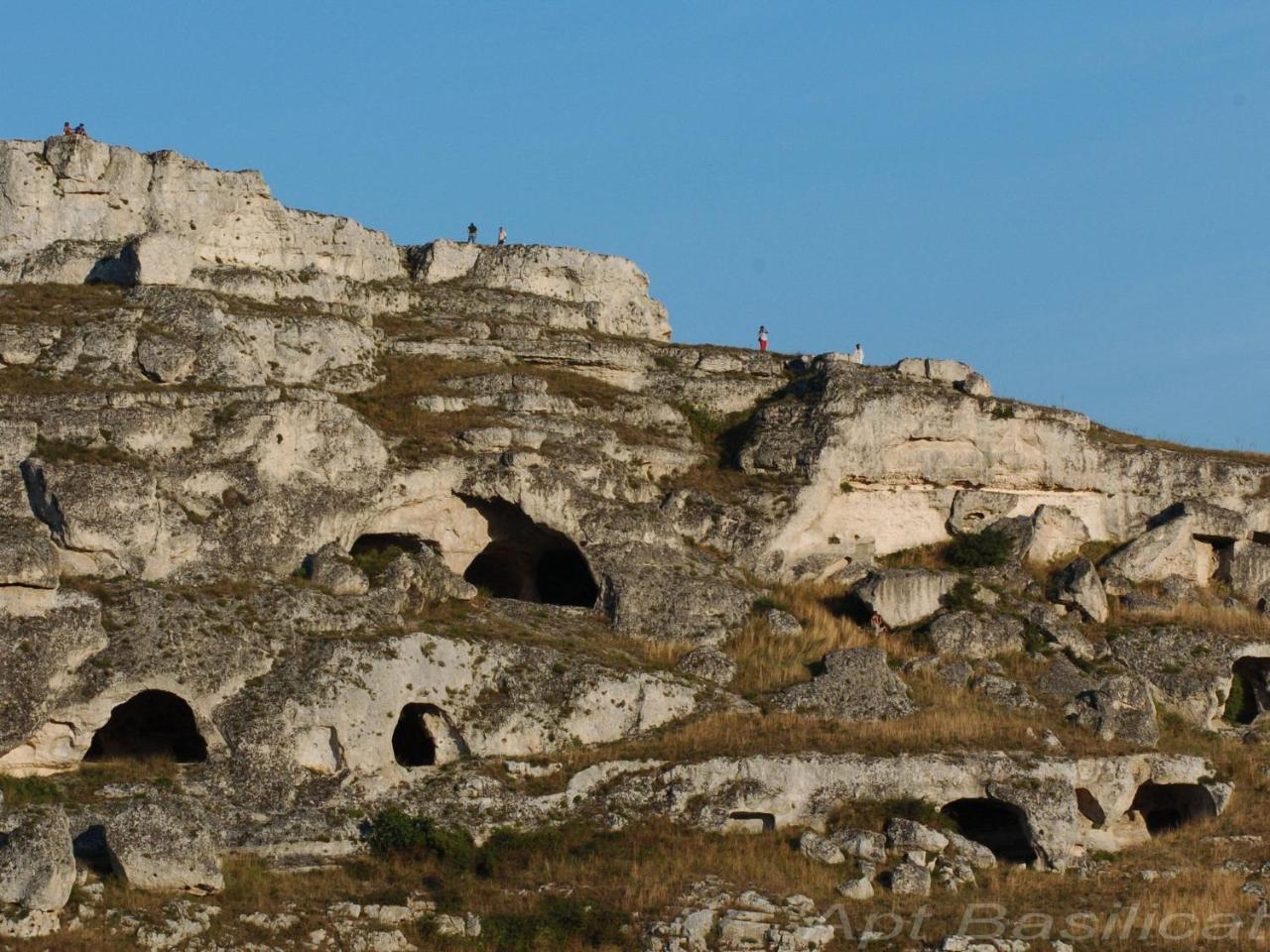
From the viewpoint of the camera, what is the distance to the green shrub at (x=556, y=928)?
109 ft

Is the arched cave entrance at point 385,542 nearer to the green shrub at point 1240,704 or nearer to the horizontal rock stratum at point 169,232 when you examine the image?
the horizontal rock stratum at point 169,232

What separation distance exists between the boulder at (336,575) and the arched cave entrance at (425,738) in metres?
2.70

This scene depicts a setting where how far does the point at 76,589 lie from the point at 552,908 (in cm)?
1133

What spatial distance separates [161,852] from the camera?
3291 cm

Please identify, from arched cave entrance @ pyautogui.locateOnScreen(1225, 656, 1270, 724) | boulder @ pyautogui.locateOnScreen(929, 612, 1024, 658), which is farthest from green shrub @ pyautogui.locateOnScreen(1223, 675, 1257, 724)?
boulder @ pyautogui.locateOnScreen(929, 612, 1024, 658)

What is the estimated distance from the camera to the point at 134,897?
32344mm

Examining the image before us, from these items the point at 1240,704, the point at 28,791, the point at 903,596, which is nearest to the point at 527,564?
the point at 903,596

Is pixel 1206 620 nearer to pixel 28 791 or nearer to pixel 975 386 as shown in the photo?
pixel 975 386

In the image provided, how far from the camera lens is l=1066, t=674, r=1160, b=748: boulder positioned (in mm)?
43250

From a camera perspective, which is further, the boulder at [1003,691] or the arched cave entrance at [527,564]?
the arched cave entrance at [527,564]

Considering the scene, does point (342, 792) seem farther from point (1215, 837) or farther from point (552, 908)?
point (1215, 837)

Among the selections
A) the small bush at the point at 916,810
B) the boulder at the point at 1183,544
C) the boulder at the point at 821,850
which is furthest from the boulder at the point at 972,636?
the boulder at the point at 821,850

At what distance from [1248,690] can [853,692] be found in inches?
504

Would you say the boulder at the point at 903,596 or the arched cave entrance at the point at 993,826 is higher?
the boulder at the point at 903,596
